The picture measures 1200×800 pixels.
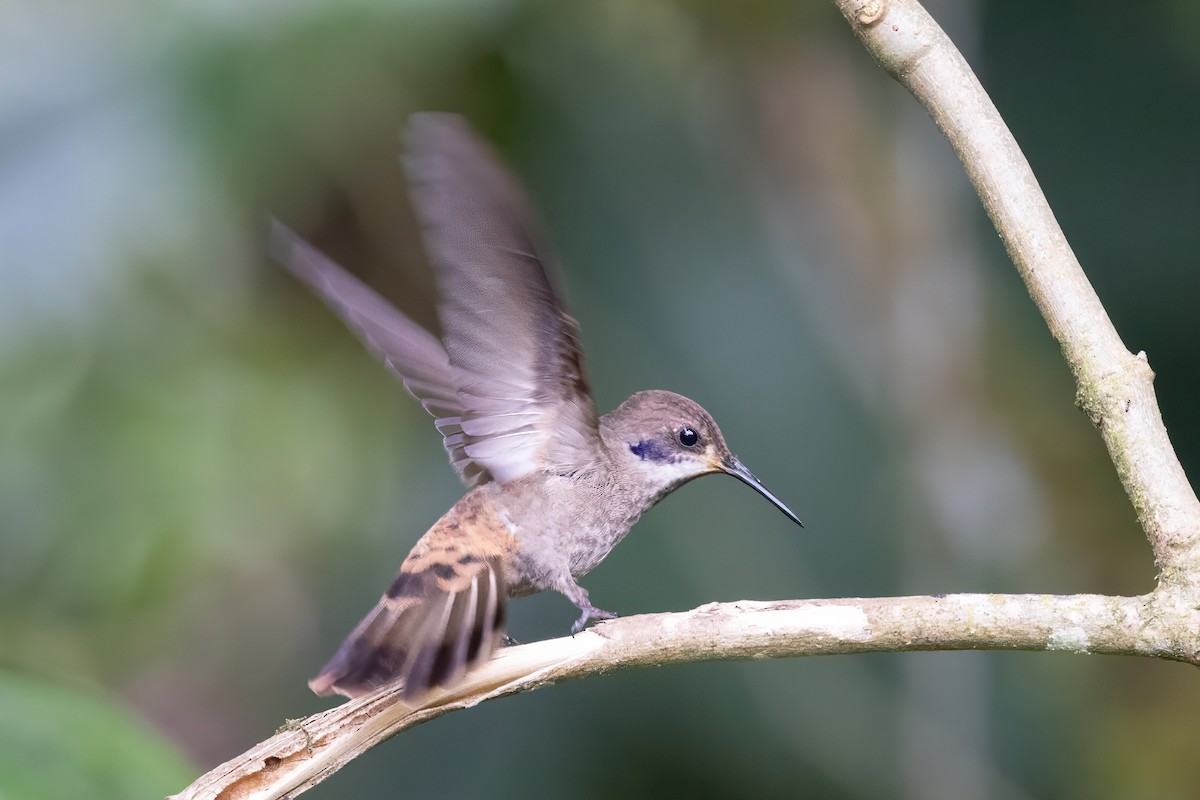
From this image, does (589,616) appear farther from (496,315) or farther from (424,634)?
(496,315)

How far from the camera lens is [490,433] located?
99.5 inches

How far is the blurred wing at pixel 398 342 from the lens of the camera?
256cm

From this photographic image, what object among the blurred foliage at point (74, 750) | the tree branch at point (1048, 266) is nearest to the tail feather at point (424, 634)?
the blurred foliage at point (74, 750)

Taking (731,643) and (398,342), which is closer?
(731,643)

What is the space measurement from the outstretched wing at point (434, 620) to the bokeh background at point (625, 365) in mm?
997

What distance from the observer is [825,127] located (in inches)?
A: 149

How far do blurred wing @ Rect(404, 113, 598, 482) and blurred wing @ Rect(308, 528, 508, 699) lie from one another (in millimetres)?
243

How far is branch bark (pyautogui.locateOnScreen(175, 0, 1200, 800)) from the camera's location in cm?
163

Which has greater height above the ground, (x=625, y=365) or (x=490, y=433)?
(x=625, y=365)

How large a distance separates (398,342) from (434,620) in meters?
0.66

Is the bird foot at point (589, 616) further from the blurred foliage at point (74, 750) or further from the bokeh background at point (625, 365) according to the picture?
the bokeh background at point (625, 365)

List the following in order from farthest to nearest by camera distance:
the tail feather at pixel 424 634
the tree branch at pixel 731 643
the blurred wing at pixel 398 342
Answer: the blurred wing at pixel 398 342 → the tail feather at pixel 424 634 → the tree branch at pixel 731 643

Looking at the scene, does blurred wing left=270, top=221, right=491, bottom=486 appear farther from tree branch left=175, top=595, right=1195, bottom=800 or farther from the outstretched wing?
tree branch left=175, top=595, right=1195, bottom=800

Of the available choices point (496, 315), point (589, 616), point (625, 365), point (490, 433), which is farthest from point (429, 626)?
point (625, 365)
